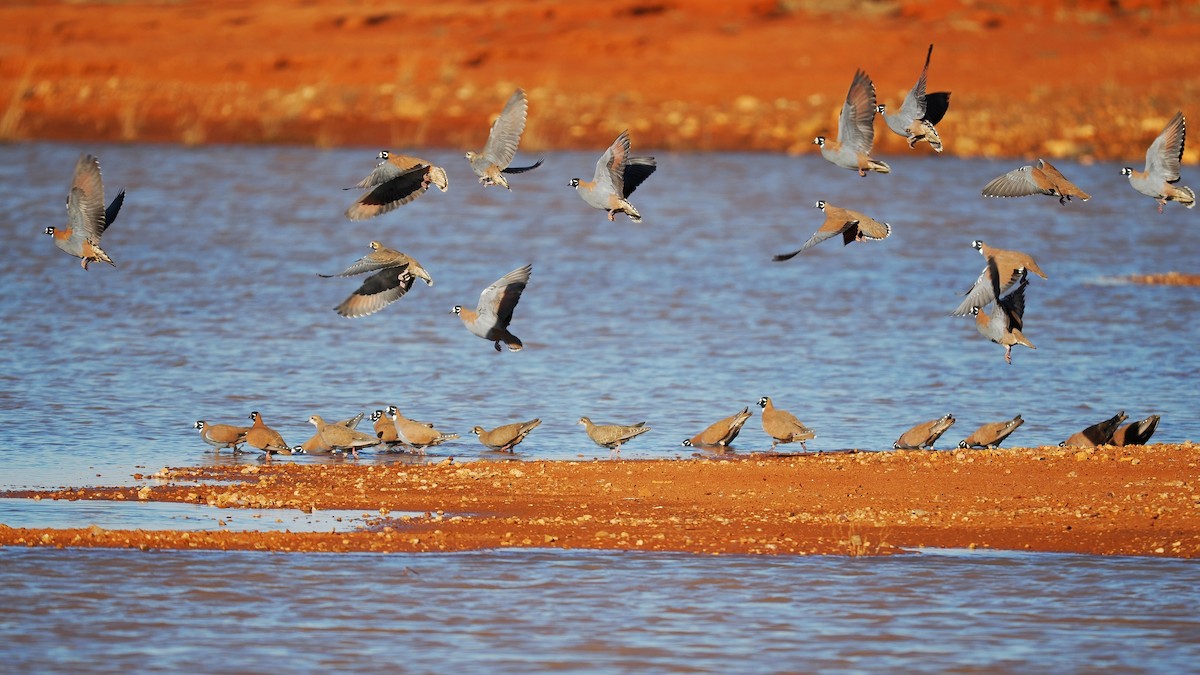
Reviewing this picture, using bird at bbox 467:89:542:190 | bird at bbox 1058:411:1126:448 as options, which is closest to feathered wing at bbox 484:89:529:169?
bird at bbox 467:89:542:190

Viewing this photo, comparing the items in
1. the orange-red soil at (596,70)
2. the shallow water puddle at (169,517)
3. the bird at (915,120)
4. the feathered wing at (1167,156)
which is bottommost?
the shallow water puddle at (169,517)

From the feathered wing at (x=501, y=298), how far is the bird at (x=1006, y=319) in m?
3.51

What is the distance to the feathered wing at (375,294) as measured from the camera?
554 inches

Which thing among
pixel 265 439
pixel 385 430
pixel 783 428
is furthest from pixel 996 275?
pixel 265 439

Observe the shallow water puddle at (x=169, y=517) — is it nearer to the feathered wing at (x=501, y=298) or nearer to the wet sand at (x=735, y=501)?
the wet sand at (x=735, y=501)

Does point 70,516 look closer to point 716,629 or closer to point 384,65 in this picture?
point 716,629

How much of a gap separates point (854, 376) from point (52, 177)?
91.3ft

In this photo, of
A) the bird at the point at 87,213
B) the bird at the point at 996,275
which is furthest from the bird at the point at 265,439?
the bird at the point at 996,275

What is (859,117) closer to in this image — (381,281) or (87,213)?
(381,281)

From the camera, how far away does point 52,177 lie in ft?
142

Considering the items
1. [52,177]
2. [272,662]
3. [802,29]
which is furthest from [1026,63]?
[272,662]

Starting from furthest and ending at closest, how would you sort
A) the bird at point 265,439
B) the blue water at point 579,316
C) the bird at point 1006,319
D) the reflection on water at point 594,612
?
the blue water at point 579,316, the bird at point 265,439, the bird at point 1006,319, the reflection on water at point 594,612

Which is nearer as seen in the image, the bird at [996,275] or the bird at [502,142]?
the bird at [502,142]

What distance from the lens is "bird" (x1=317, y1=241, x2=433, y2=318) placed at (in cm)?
1331
